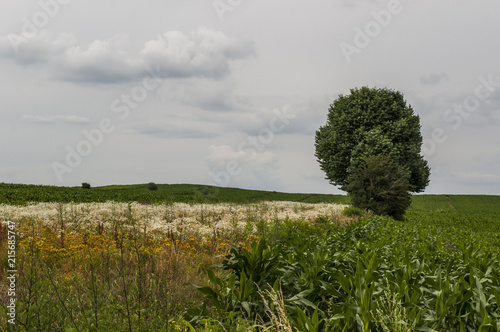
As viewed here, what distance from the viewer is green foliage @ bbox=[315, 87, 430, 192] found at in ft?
90.9

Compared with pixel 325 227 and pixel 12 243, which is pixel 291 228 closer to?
pixel 325 227

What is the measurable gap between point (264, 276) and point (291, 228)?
5.90m

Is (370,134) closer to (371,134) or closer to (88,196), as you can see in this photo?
(371,134)

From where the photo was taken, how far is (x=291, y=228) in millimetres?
10180

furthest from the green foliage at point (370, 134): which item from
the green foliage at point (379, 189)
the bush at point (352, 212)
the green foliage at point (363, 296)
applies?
the green foliage at point (363, 296)

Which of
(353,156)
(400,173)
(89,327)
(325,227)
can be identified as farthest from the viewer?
(353,156)

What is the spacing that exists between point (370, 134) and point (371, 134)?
76mm

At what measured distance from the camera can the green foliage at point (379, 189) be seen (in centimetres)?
2236

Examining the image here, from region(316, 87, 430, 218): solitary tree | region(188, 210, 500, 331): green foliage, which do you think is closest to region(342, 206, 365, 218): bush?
region(316, 87, 430, 218): solitary tree

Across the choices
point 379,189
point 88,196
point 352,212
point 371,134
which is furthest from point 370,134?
point 88,196

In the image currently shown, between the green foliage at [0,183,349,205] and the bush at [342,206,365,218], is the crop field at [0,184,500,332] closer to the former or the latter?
the bush at [342,206,365,218]

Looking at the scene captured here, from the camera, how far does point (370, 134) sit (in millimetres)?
27500

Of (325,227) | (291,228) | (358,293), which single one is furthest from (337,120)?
(358,293)

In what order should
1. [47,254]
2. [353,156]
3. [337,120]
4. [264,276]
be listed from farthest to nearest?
[337,120]
[353,156]
[47,254]
[264,276]
